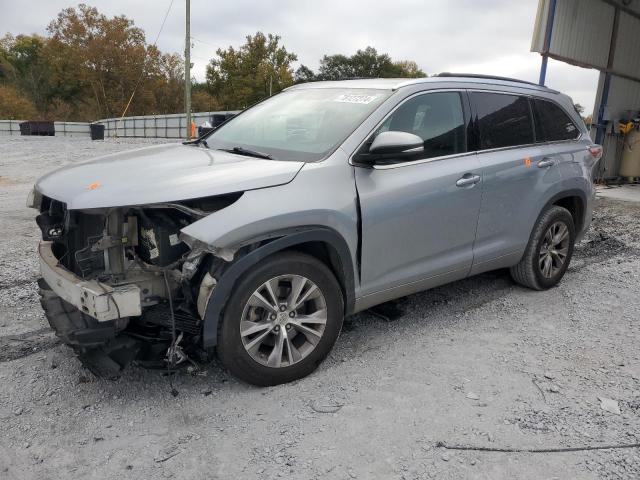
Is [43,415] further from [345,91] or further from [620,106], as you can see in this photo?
[620,106]

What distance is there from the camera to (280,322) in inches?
122

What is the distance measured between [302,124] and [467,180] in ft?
4.07

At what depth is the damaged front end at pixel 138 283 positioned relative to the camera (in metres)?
2.85

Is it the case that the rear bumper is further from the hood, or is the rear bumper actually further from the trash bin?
the trash bin

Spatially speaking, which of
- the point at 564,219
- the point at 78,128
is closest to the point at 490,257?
the point at 564,219

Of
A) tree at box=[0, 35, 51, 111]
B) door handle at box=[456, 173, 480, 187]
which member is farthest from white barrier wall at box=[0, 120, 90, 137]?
door handle at box=[456, 173, 480, 187]

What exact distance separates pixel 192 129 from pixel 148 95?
28903 mm

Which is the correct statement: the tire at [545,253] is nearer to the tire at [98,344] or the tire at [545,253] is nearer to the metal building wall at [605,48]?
the tire at [98,344]

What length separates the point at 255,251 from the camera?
2896mm

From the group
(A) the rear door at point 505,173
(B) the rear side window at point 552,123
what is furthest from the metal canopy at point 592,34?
(A) the rear door at point 505,173

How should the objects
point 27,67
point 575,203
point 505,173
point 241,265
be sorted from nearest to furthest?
point 241,265, point 505,173, point 575,203, point 27,67

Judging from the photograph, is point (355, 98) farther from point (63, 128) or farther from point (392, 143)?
point (63, 128)

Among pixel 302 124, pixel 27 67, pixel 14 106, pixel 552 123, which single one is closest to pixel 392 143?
pixel 302 124

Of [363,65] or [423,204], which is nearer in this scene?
[423,204]
